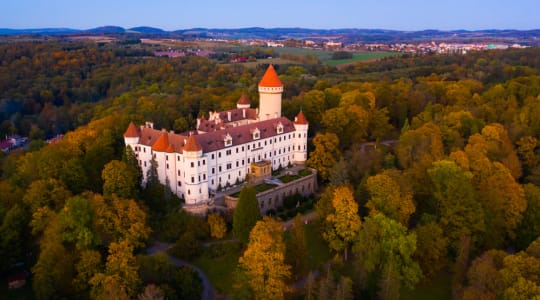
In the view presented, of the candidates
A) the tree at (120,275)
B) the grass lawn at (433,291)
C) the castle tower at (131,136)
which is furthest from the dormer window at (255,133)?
the grass lawn at (433,291)

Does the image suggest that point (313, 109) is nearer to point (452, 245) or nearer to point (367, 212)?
point (367, 212)

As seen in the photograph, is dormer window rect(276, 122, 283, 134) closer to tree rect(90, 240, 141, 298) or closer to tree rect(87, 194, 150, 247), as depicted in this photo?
tree rect(87, 194, 150, 247)

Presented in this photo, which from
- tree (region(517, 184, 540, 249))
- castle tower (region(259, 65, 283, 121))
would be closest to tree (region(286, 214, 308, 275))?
tree (region(517, 184, 540, 249))

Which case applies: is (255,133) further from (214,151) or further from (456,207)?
(456,207)

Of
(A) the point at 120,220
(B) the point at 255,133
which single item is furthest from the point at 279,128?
(A) the point at 120,220

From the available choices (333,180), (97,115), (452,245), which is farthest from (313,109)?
(97,115)
